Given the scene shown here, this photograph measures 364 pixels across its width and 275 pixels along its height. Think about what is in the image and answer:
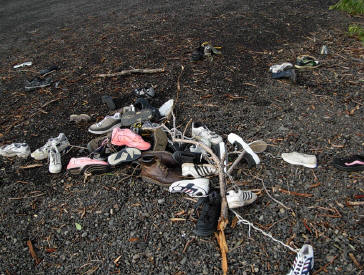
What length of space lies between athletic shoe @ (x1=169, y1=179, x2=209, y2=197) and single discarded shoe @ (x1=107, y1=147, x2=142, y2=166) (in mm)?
568

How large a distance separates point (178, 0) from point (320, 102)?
20.9ft

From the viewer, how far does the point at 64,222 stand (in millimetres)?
2562

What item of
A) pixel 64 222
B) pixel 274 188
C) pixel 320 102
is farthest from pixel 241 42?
pixel 64 222

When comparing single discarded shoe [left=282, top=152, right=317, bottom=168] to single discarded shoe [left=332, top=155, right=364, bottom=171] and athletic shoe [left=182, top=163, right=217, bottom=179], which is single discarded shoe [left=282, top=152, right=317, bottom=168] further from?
athletic shoe [left=182, top=163, right=217, bottom=179]

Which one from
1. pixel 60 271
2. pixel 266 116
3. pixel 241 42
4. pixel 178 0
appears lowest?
pixel 60 271

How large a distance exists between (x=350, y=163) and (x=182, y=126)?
188 centimetres

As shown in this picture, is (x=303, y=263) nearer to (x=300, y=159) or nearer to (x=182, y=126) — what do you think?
(x=300, y=159)

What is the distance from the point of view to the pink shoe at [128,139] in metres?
3.04

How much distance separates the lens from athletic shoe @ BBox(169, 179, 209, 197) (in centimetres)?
255

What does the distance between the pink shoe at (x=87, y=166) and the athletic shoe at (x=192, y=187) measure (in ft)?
2.62

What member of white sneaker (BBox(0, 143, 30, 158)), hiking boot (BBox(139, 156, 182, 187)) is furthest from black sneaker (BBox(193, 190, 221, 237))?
white sneaker (BBox(0, 143, 30, 158))

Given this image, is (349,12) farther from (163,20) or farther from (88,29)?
(88,29)

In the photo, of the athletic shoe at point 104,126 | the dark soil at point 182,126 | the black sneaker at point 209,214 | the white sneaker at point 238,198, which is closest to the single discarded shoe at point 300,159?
the dark soil at point 182,126

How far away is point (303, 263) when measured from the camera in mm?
1883
